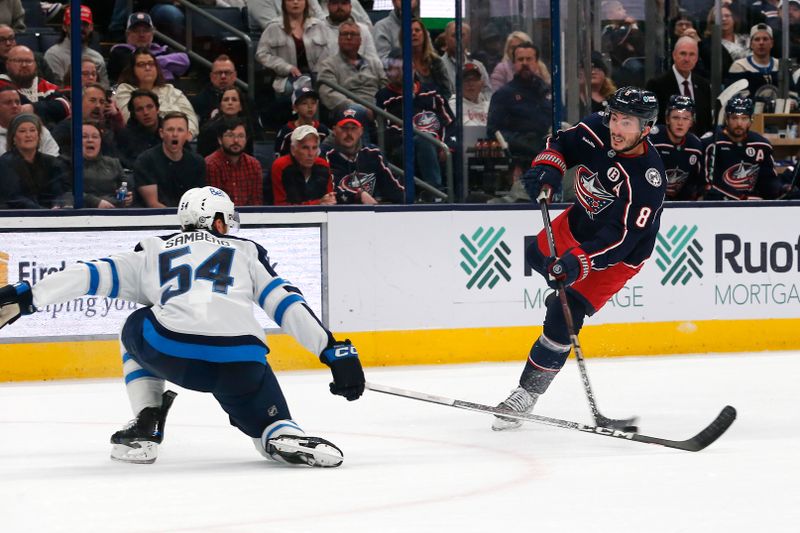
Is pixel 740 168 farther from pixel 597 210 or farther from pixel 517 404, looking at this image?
pixel 517 404

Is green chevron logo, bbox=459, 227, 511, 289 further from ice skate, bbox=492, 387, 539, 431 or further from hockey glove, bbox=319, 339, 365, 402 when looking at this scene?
hockey glove, bbox=319, 339, 365, 402

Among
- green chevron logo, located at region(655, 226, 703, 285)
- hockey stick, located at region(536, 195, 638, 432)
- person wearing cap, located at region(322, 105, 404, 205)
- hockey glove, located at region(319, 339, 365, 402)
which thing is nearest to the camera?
hockey glove, located at region(319, 339, 365, 402)

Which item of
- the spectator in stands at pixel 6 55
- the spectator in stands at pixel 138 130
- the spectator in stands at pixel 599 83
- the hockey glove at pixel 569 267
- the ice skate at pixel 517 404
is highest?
the spectator in stands at pixel 6 55

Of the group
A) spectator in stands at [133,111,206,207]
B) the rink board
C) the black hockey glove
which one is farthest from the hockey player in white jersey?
spectator in stands at [133,111,206,207]

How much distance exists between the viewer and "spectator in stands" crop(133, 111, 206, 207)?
22.9 ft

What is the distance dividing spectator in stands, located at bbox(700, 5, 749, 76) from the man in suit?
20 cm

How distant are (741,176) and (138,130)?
3458 millimetres

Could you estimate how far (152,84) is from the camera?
710 centimetres

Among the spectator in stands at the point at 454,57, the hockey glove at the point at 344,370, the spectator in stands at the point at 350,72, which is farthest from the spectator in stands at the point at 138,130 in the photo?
the hockey glove at the point at 344,370

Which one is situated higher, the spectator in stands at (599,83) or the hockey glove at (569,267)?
the spectator in stands at (599,83)

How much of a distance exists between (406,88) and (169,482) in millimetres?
3971

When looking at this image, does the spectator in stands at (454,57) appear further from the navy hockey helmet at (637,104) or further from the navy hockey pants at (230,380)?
the navy hockey pants at (230,380)

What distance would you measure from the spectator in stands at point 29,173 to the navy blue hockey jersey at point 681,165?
3.33m

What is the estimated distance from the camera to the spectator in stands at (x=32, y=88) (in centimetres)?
680
